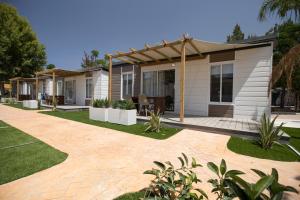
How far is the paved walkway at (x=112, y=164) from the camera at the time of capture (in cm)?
244

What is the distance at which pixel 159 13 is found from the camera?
1059 cm

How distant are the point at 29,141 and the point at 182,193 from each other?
4.90 m

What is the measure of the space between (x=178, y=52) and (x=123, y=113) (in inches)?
149

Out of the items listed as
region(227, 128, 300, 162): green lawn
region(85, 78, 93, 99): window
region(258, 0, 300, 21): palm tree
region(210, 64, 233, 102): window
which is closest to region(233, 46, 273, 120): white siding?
region(210, 64, 233, 102): window

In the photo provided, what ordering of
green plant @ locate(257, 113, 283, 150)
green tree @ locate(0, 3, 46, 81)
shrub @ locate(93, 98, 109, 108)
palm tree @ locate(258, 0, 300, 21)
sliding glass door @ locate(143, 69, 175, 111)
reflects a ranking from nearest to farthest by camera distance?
green plant @ locate(257, 113, 283, 150)
palm tree @ locate(258, 0, 300, 21)
shrub @ locate(93, 98, 109, 108)
sliding glass door @ locate(143, 69, 175, 111)
green tree @ locate(0, 3, 46, 81)

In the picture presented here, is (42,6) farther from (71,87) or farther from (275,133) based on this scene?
(275,133)

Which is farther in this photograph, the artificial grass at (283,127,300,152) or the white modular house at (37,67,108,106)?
the white modular house at (37,67,108,106)

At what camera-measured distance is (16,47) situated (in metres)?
22.0

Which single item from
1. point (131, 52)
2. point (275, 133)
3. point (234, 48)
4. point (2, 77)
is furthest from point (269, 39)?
point (2, 77)

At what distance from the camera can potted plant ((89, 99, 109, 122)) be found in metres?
7.97

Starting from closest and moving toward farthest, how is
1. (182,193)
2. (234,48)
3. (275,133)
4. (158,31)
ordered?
(182,193), (275,133), (234,48), (158,31)

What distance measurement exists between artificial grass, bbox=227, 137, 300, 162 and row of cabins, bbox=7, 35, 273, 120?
7.57 feet

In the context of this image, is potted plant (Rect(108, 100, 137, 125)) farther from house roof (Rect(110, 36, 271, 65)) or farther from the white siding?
the white siding

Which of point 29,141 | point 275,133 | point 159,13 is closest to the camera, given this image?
point 275,133
